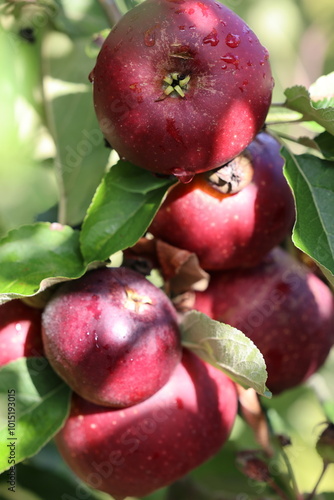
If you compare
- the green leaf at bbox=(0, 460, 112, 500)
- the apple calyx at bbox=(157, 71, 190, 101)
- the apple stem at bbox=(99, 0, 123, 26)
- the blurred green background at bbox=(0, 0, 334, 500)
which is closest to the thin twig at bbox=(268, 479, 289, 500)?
the blurred green background at bbox=(0, 0, 334, 500)

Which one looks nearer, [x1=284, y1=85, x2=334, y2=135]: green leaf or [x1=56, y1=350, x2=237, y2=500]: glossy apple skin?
[x1=284, y1=85, x2=334, y2=135]: green leaf

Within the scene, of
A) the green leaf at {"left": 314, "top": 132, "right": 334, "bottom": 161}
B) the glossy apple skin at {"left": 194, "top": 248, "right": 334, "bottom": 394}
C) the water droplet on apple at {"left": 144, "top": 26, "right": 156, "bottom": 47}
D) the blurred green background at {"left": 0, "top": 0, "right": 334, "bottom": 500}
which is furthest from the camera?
the blurred green background at {"left": 0, "top": 0, "right": 334, "bottom": 500}

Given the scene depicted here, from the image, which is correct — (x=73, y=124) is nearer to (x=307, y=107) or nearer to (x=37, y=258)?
(x=37, y=258)

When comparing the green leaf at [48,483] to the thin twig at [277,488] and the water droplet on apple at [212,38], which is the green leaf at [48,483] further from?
the water droplet on apple at [212,38]

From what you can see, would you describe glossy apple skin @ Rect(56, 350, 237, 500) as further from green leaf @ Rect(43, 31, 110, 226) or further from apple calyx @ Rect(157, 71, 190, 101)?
apple calyx @ Rect(157, 71, 190, 101)

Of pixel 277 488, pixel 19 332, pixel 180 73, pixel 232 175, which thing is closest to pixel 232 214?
A: pixel 232 175

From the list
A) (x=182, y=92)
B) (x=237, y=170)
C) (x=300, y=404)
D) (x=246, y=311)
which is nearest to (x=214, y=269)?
(x=246, y=311)
